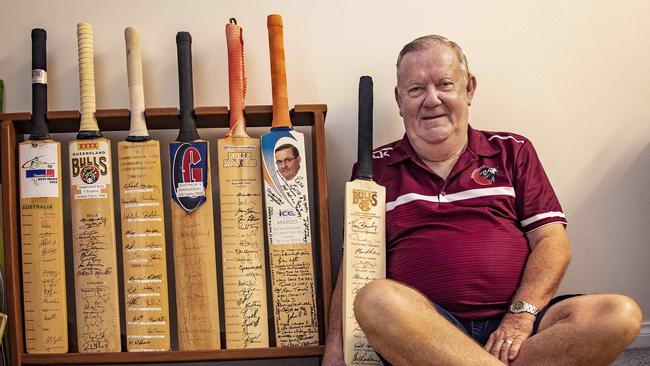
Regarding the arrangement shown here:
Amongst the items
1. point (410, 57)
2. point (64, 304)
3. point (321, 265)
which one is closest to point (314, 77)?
point (410, 57)

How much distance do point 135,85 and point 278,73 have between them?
17.4 inches

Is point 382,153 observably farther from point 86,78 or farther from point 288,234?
point 86,78

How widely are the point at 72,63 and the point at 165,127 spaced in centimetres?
42

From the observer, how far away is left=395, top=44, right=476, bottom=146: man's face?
1.98 meters

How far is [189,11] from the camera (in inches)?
90.6

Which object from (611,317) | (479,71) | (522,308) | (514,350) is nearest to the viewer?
(611,317)

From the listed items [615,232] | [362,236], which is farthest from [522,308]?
[615,232]

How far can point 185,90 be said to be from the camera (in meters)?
2.09

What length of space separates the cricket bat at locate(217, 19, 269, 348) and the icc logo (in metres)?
0.06

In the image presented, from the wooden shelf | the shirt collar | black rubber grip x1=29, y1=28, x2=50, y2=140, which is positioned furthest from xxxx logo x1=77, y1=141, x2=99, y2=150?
the shirt collar

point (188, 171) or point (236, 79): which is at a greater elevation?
point (236, 79)

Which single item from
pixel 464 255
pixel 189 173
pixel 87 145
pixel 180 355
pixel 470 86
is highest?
pixel 470 86

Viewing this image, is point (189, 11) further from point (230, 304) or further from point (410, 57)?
point (230, 304)

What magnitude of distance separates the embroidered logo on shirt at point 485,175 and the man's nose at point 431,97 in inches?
9.0
